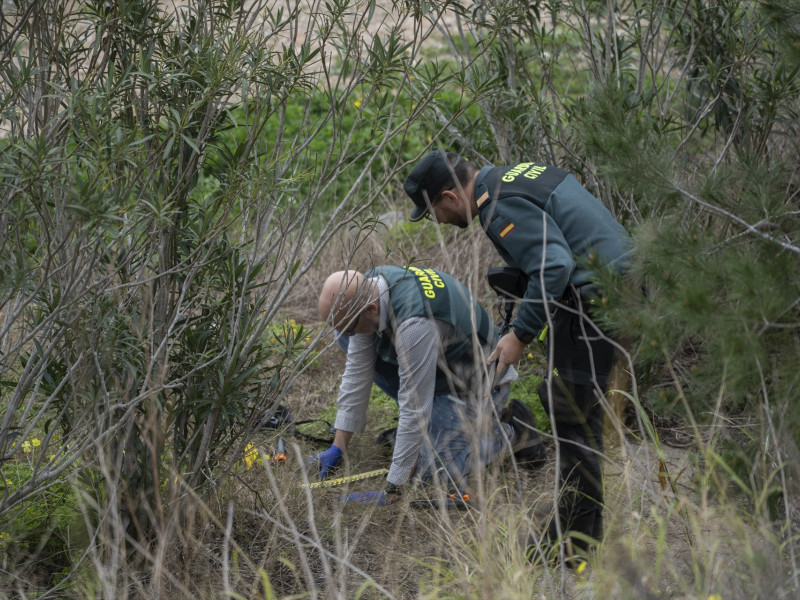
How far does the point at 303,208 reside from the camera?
10.6 feet

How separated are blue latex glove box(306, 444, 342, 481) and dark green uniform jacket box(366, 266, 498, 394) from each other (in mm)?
487

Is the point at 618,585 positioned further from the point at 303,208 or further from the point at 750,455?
the point at 303,208

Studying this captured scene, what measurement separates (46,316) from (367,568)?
146 cm

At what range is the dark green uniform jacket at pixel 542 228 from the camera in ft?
10.8

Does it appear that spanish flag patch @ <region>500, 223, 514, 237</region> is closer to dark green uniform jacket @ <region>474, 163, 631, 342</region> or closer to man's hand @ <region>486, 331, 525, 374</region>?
dark green uniform jacket @ <region>474, 163, 631, 342</region>

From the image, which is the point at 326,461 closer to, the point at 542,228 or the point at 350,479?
the point at 350,479

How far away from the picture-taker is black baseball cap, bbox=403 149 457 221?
364cm

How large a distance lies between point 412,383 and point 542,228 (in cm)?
90

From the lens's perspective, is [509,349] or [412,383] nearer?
Answer: [509,349]

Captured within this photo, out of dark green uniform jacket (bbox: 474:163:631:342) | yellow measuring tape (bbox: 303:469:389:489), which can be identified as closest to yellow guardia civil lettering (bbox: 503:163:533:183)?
Result: dark green uniform jacket (bbox: 474:163:631:342)

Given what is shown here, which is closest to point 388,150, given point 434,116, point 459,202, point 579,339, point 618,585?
point 434,116

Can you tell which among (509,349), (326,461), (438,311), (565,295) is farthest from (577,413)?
(326,461)

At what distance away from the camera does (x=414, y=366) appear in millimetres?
3900

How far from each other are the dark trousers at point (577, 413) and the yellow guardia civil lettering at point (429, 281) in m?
0.69
